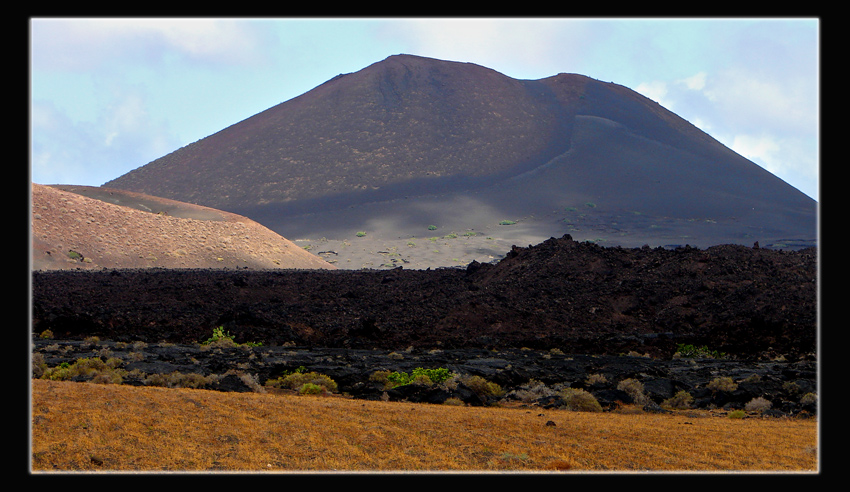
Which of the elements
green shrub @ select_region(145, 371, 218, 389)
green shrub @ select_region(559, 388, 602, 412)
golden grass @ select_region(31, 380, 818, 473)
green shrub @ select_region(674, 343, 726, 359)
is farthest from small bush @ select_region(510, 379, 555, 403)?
green shrub @ select_region(674, 343, 726, 359)

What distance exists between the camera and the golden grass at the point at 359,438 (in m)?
8.58

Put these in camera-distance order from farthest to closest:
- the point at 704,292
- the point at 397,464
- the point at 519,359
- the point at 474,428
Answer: the point at 704,292, the point at 519,359, the point at 474,428, the point at 397,464

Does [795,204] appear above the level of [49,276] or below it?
above

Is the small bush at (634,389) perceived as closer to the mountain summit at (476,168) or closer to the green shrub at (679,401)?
the green shrub at (679,401)

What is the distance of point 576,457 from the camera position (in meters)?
9.04

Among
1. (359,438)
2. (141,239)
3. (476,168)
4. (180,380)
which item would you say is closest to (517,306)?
(180,380)

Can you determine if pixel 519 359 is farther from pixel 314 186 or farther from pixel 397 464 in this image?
pixel 314 186

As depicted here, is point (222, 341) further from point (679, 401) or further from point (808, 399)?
point (808, 399)

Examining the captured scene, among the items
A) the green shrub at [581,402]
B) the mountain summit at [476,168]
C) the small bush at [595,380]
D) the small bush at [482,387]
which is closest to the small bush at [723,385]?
the small bush at [595,380]

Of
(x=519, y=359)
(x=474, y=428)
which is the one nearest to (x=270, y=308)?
(x=519, y=359)

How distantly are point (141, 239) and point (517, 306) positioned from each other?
3234 centimetres

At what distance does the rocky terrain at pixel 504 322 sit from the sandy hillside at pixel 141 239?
11.3 metres

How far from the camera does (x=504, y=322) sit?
2416cm

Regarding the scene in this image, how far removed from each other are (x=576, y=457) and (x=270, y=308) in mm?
19166
